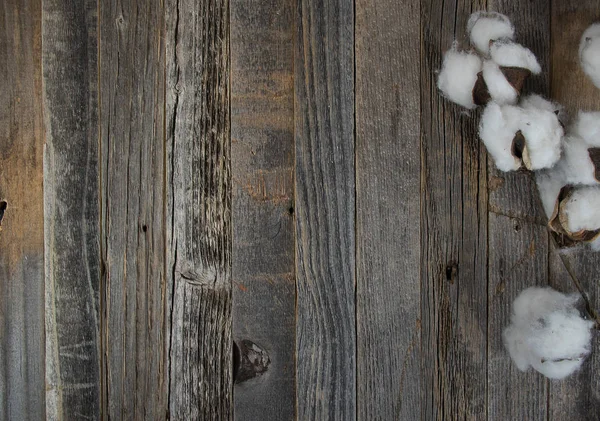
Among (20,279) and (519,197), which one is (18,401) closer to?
(20,279)

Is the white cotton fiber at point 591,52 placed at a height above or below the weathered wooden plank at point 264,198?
above

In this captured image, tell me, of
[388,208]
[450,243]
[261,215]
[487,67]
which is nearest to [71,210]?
[261,215]

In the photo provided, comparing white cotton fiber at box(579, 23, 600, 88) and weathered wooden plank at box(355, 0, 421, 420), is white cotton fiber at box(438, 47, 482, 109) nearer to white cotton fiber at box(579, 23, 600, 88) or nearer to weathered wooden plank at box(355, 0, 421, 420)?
weathered wooden plank at box(355, 0, 421, 420)

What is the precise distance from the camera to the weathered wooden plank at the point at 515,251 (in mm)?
1306

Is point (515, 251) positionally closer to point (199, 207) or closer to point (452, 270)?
point (452, 270)

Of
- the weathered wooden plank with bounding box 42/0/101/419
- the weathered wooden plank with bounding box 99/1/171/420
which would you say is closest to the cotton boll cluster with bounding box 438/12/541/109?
the weathered wooden plank with bounding box 99/1/171/420

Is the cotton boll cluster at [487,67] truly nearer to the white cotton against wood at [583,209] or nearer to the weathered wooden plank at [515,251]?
the weathered wooden plank at [515,251]

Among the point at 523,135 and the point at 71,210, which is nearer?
the point at 523,135

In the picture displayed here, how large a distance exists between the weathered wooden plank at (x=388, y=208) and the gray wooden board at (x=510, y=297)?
0.61 feet

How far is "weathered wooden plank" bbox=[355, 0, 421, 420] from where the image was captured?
131 centimetres

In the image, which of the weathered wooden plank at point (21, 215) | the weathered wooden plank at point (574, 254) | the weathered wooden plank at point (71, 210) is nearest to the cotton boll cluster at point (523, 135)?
the weathered wooden plank at point (574, 254)

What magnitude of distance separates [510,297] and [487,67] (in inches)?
22.0

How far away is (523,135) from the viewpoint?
119cm

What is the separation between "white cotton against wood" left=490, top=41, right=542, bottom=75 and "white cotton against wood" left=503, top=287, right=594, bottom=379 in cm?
54
